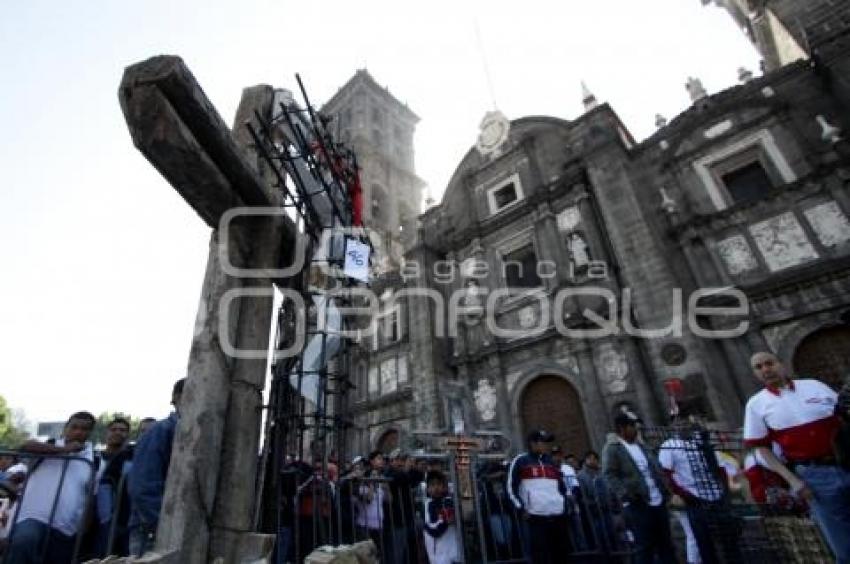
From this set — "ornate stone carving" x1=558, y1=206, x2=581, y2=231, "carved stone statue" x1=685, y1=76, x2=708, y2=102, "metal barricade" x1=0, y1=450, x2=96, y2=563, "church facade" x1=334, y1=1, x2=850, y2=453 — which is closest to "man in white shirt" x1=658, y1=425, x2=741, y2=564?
"church facade" x1=334, y1=1, x2=850, y2=453

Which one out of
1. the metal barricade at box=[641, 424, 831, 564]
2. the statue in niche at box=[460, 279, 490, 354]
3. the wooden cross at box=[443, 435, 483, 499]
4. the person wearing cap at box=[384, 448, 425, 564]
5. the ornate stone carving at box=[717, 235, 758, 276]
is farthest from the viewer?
the statue in niche at box=[460, 279, 490, 354]

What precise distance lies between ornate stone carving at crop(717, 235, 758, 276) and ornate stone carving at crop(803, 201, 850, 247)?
1329 mm

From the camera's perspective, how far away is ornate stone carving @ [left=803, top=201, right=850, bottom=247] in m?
10.3

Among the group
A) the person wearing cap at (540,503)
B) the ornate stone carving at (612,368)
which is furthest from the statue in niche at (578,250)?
the person wearing cap at (540,503)

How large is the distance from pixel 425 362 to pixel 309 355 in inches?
454

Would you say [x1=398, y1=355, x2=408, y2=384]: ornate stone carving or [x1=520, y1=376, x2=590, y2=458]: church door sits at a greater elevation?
[x1=398, y1=355, x2=408, y2=384]: ornate stone carving

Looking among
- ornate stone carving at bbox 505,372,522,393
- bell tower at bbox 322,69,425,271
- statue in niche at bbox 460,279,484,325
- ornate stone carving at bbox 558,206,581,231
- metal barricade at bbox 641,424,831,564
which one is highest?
bell tower at bbox 322,69,425,271

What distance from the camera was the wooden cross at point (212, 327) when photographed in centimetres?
284

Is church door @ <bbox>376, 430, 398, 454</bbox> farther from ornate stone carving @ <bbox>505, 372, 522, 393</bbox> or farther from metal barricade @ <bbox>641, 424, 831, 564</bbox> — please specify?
metal barricade @ <bbox>641, 424, 831, 564</bbox>

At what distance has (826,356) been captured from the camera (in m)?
9.88

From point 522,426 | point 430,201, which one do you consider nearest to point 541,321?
point 522,426

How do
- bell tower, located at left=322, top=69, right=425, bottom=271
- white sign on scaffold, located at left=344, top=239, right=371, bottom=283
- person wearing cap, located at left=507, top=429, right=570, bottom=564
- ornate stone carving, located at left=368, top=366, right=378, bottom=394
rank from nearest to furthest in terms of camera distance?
white sign on scaffold, located at left=344, top=239, right=371, bottom=283
person wearing cap, located at left=507, top=429, right=570, bottom=564
ornate stone carving, located at left=368, top=366, right=378, bottom=394
bell tower, located at left=322, top=69, right=425, bottom=271

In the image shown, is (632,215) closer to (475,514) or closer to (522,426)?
(522,426)

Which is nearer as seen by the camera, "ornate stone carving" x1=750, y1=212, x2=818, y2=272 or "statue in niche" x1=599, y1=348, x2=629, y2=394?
"ornate stone carving" x1=750, y1=212, x2=818, y2=272
